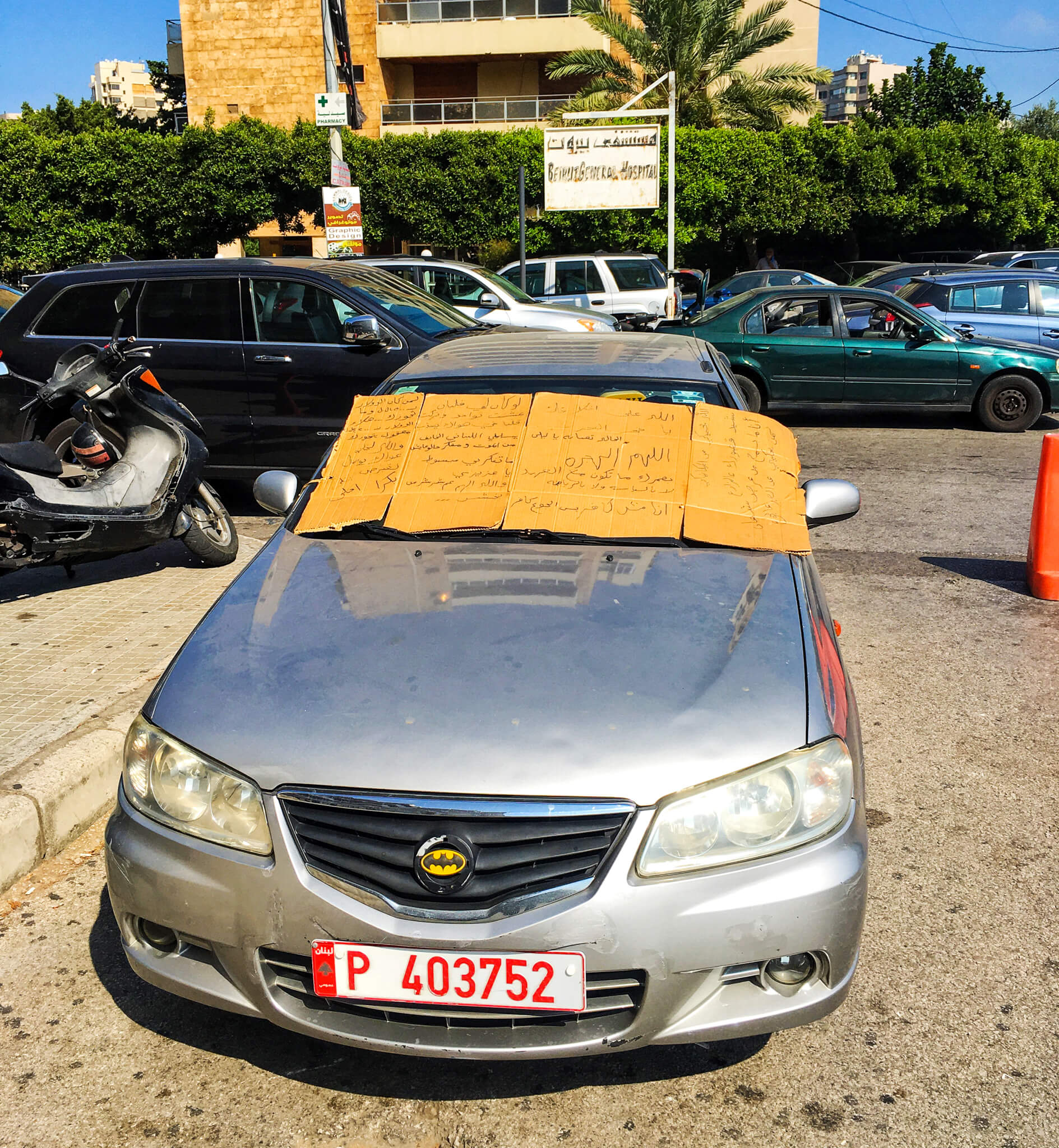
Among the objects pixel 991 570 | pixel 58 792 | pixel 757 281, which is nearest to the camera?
pixel 58 792

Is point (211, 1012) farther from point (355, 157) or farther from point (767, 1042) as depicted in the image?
point (355, 157)

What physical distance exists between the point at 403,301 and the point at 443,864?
22.8 feet

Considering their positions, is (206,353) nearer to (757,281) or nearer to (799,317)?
(799,317)

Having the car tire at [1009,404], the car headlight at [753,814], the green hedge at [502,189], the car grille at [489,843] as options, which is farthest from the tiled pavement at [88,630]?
the green hedge at [502,189]

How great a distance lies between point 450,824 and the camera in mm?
2174

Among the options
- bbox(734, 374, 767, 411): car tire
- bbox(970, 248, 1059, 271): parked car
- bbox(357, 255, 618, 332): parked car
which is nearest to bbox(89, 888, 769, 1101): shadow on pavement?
bbox(734, 374, 767, 411): car tire

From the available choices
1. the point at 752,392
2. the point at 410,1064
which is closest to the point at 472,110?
the point at 752,392

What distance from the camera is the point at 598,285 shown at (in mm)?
18516

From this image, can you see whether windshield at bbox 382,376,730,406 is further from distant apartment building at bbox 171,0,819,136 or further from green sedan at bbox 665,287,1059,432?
distant apartment building at bbox 171,0,819,136

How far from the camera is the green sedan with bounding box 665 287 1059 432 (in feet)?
38.3

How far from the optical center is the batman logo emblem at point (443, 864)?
7.07ft

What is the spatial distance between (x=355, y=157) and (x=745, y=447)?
28820 millimetres

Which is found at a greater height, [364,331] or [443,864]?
[364,331]

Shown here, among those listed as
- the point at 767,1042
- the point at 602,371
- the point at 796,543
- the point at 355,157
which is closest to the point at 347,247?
the point at 602,371
